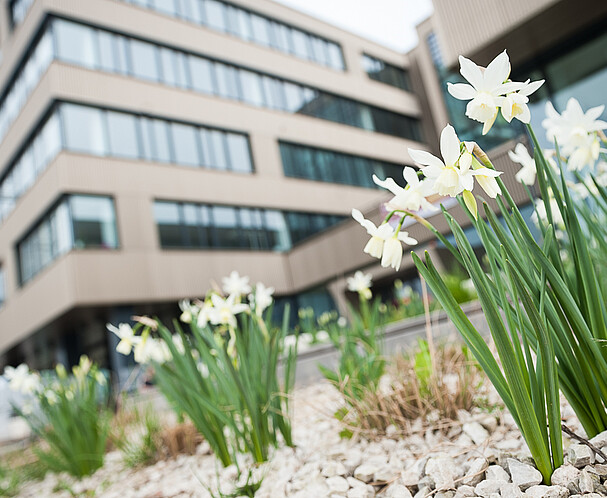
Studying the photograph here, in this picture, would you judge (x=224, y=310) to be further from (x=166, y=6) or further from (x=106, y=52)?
(x=166, y=6)

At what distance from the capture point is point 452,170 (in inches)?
51.9

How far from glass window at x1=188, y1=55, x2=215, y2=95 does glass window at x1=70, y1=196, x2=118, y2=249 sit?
510 centimetres

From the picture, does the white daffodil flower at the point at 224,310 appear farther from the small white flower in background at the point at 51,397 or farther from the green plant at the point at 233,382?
the small white flower in background at the point at 51,397

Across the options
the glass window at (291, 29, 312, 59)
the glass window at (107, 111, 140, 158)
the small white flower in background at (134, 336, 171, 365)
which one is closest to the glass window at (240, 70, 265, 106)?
the glass window at (291, 29, 312, 59)

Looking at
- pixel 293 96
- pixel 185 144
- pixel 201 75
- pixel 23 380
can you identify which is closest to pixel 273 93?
pixel 293 96

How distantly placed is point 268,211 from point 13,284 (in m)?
8.04

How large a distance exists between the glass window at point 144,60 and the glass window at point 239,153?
289 cm

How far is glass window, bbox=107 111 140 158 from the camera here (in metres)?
14.6

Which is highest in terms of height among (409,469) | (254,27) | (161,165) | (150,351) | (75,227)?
(254,27)

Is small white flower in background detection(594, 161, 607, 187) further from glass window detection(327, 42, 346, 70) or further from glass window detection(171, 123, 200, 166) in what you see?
glass window detection(327, 42, 346, 70)

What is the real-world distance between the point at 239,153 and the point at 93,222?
5.49 meters

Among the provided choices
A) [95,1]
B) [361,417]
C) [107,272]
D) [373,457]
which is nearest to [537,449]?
[373,457]

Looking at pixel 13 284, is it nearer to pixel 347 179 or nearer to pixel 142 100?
pixel 142 100

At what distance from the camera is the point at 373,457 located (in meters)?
2.12
